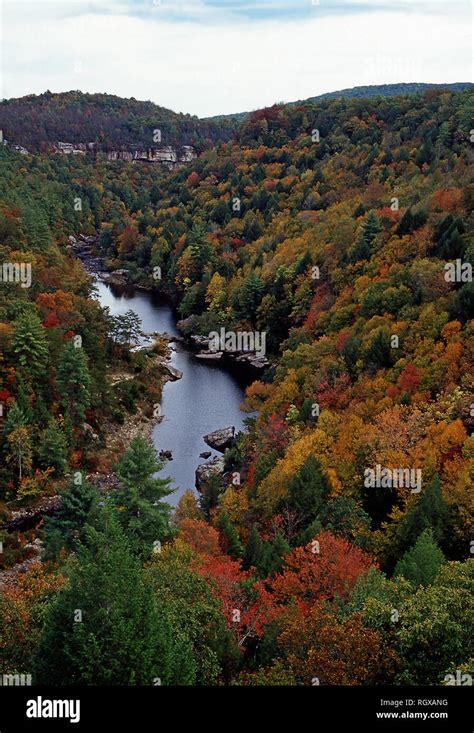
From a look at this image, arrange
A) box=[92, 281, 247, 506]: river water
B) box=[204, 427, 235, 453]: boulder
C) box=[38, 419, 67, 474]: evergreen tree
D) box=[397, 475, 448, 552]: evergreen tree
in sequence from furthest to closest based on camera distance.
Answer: box=[204, 427, 235, 453]: boulder
box=[92, 281, 247, 506]: river water
box=[38, 419, 67, 474]: evergreen tree
box=[397, 475, 448, 552]: evergreen tree

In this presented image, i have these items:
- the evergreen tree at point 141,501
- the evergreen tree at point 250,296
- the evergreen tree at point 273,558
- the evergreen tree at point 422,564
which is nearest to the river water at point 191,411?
the evergreen tree at point 250,296

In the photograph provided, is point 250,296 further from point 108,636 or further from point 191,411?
point 108,636

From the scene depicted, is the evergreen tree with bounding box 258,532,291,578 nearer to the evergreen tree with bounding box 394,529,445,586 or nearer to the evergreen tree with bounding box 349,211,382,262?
the evergreen tree with bounding box 394,529,445,586

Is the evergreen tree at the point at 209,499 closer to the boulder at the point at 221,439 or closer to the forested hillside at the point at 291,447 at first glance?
the forested hillside at the point at 291,447

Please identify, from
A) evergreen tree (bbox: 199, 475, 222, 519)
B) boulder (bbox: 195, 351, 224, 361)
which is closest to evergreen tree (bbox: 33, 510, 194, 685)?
evergreen tree (bbox: 199, 475, 222, 519)

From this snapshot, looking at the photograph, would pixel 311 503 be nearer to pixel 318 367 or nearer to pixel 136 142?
pixel 318 367

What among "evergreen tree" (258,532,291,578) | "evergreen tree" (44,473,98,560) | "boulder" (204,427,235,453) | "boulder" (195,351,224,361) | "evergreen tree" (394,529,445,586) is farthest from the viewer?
"boulder" (195,351,224,361)
